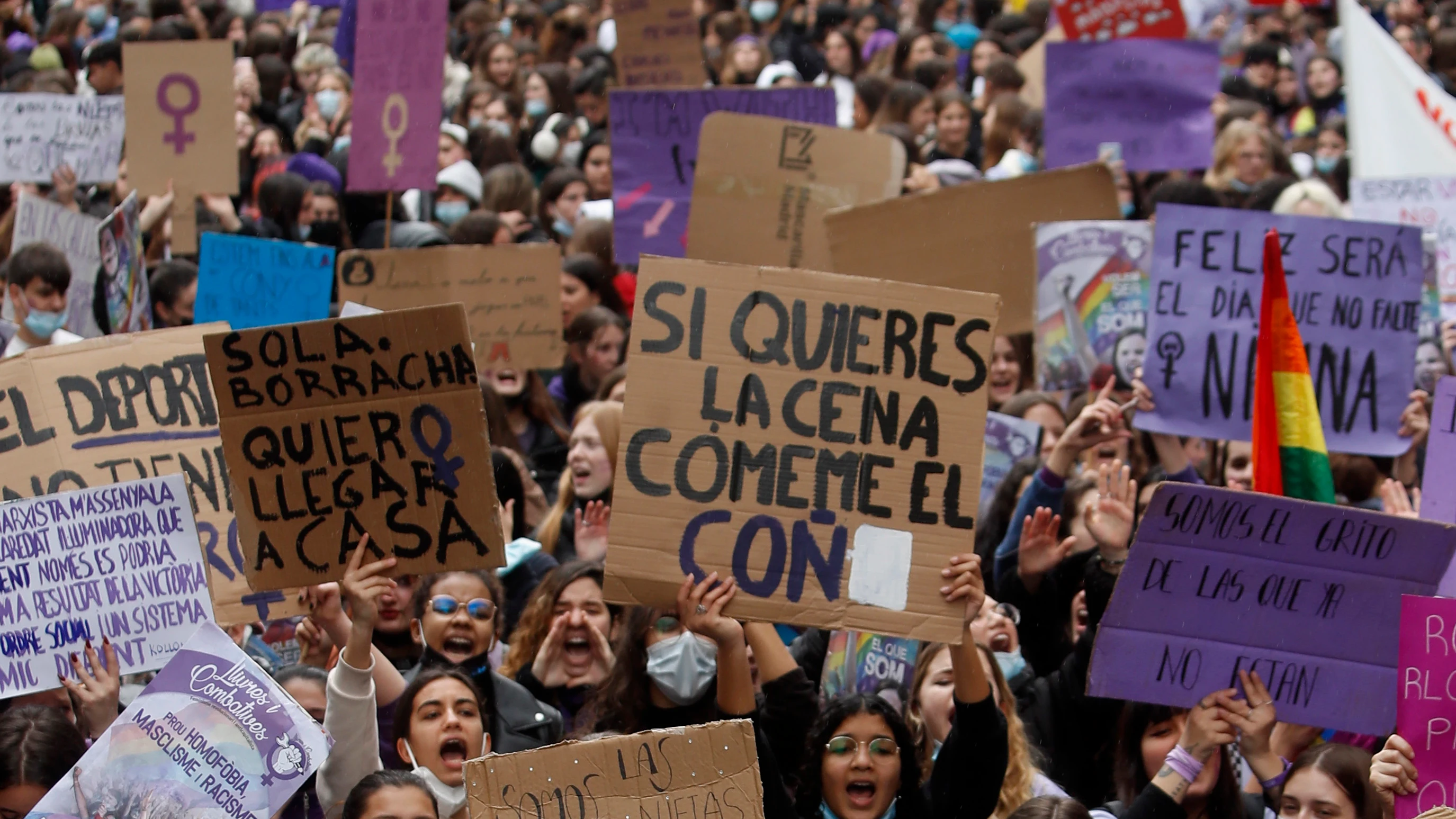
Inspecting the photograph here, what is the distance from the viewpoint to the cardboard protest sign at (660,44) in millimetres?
12008

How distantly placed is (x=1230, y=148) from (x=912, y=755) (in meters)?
6.80

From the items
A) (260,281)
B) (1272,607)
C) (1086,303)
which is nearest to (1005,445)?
(1086,303)

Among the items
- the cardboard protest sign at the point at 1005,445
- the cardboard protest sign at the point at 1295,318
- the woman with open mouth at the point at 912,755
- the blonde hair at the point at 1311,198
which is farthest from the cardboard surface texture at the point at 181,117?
the woman with open mouth at the point at 912,755

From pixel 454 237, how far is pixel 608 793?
608 centimetres

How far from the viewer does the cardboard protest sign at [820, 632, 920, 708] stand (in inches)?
222

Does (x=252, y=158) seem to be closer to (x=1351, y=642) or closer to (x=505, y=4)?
(x=505, y=4)

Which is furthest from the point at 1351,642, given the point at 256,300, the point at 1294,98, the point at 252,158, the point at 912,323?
the point at 1294,98

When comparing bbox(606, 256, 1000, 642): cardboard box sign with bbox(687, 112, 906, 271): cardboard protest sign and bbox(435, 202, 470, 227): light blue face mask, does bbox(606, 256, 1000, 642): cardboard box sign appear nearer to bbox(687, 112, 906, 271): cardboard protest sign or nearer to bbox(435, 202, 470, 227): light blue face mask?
bbox(687, 112, 906, 271): cardboard protest sign

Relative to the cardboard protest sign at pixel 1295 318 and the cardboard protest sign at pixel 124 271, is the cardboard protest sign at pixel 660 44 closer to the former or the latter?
the cardboard protest sign at pixel 124 271

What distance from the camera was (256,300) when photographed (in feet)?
27.0

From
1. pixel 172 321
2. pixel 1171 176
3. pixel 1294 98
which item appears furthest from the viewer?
pixel 1294 98

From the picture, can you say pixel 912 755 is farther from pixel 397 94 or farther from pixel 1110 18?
pixel 1110 18

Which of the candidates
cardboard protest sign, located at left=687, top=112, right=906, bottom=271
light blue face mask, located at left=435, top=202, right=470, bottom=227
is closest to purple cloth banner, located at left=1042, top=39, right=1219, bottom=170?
cardboard protest sign, located at left=687, top=112, right=906, bottom=271

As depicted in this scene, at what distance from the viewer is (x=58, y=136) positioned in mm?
10305
